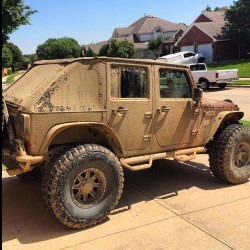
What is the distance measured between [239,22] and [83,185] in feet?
138

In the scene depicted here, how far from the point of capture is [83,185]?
4.35 metres

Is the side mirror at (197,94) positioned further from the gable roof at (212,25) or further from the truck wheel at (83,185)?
the gable roof at (212,25)

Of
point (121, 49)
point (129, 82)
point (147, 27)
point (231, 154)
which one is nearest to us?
point (129, 82)

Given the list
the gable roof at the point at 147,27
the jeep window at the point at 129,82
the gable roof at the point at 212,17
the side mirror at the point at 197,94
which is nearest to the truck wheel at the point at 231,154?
the side mirror at the point at 197,94

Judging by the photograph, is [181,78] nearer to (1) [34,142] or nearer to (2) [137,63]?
(2) [137,63]

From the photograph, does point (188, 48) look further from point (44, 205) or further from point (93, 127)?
point (93, 127)

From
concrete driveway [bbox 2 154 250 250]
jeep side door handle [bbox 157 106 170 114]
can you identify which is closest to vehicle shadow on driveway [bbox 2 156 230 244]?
concrete driveway [bbox 2 154 250 250]

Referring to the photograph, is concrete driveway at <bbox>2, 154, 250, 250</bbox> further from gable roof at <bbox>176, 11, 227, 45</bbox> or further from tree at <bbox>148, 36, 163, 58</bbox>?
tree at <bbox>148, 36, 163, 58</bbox>

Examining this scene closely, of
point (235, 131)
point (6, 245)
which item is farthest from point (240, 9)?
point (6, 245)

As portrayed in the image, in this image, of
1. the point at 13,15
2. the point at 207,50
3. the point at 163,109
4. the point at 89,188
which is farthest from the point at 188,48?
the point at 89,188

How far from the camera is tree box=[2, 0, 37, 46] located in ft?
55.6

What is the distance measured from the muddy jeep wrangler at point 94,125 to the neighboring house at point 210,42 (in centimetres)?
4184

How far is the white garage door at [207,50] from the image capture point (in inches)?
1827

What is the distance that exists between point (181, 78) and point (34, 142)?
94.8 inches
